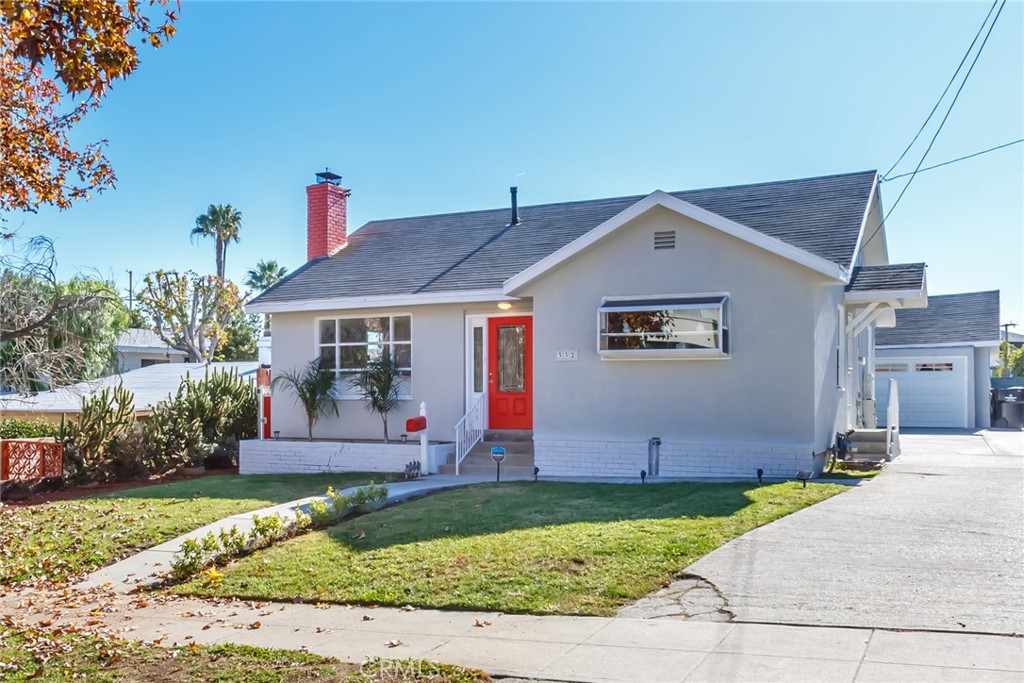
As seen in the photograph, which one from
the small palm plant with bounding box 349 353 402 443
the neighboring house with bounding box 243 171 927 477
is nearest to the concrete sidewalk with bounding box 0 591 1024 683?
the neighboring house with bounding box 243 171 927 477

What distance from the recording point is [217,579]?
333 inches

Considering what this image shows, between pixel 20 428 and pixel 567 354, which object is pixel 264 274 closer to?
pixel 20 428

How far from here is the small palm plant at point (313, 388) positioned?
56.6 ft

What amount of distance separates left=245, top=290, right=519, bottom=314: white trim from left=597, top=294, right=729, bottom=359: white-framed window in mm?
2276

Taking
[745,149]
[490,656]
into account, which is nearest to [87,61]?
[490,656]

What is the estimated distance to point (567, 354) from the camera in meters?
14.8

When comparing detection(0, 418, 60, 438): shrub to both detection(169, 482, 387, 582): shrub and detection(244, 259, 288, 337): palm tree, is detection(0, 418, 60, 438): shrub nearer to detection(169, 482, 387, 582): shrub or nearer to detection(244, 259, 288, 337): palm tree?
detection(169, 482, 387, 582): shrub

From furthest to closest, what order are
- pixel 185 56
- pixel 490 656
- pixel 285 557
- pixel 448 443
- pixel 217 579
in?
pixel 448 443
pixel 185 56
pixel 285 557
pixel 217 579
pixel 490 656

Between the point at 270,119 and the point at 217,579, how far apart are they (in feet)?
39.4

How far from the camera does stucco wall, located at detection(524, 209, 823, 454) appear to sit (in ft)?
43.3

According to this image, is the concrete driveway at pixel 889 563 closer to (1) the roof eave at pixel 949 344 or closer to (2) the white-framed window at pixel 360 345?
(2) the white-framed window at pixel 360 345

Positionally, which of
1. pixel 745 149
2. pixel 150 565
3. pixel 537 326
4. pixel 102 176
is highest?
pixel 745 149

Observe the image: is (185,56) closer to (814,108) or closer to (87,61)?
(87,61)

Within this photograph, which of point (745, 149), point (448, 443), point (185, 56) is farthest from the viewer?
point (745, 149)
